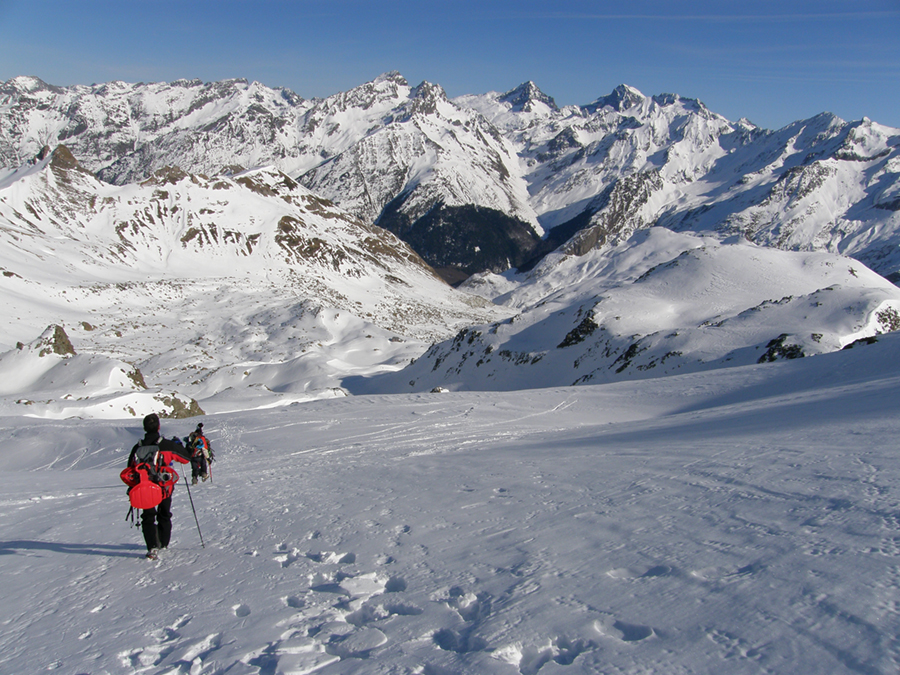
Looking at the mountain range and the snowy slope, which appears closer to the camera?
the snowy slope

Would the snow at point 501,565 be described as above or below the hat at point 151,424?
below

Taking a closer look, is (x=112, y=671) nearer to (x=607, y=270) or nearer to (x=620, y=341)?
(x=620, y=341)

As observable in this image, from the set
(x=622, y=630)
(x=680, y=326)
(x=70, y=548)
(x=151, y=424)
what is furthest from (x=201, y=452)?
(x=680, y=326)

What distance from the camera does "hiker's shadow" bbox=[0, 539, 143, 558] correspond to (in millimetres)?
7062

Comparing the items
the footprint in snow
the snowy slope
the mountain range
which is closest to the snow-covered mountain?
the mountain range

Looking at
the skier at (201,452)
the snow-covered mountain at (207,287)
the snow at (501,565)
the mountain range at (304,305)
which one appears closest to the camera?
the snow at (501,565)

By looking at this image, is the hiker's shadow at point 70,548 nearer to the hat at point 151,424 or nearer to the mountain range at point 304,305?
the hat at point 151,424

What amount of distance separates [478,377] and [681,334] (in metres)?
18.2

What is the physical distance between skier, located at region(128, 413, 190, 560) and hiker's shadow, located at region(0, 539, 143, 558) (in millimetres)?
418

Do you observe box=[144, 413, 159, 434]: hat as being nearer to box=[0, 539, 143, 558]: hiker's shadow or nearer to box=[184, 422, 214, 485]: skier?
box=[0, 539, 143, 558]: hiker's shadow

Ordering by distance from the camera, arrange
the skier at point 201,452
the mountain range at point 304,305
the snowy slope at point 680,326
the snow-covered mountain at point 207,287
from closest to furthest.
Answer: the skier at point 201,452 < the snowy slope at point 680,326 < the mountain range at point 304,305 < the snow-covered mountain at point 207,287

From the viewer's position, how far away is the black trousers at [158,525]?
6.67m

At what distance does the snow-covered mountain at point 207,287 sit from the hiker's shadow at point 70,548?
24.2 meters

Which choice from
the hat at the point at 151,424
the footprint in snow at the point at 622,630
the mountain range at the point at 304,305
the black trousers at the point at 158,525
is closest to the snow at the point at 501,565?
the footprint in snow at the point at 622,630
